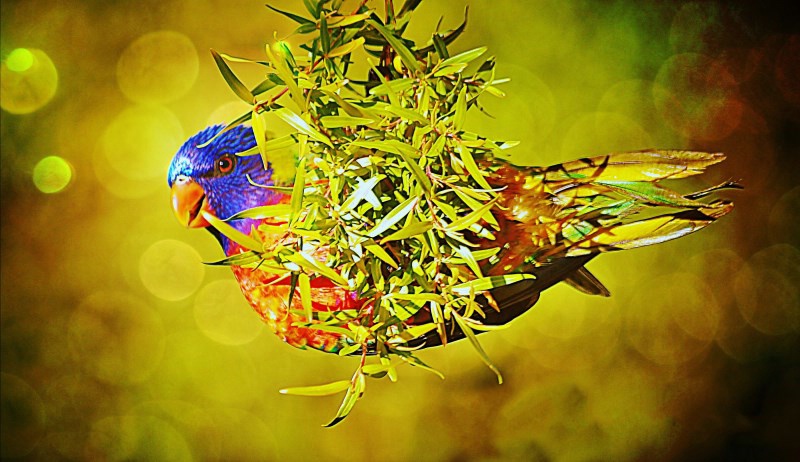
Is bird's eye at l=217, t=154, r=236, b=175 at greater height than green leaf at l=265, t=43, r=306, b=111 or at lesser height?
lesser

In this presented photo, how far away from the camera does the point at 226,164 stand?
1.94ft

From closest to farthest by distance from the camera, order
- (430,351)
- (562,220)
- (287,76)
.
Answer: (287,76) < (562,220) < (430,351)

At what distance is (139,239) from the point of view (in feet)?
2.44

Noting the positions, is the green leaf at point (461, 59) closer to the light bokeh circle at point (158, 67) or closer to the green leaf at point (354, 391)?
the green leaf at point (354, 391)

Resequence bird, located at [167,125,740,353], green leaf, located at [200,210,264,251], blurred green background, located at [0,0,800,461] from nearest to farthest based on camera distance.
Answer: green leaf, located at [200,210,264,251], bird, located at [167,125,740,353], blurred green background, located at [0,0,800,461]

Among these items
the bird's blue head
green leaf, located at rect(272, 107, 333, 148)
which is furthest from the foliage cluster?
the bird's blue head

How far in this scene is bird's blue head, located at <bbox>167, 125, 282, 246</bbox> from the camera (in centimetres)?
58

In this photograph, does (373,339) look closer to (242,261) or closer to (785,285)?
(242,261)

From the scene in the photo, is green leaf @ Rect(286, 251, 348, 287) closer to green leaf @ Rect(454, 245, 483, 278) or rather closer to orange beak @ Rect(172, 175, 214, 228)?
green leaf @ Rect(454, 245, 483, 278)

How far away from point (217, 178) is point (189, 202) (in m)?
0.03

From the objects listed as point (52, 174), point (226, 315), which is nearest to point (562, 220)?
point (226, 315)

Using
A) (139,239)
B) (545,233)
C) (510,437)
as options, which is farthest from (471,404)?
(139,239)

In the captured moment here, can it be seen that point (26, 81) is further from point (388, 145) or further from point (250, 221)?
point (388, 145)

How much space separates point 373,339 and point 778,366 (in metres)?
0.56
